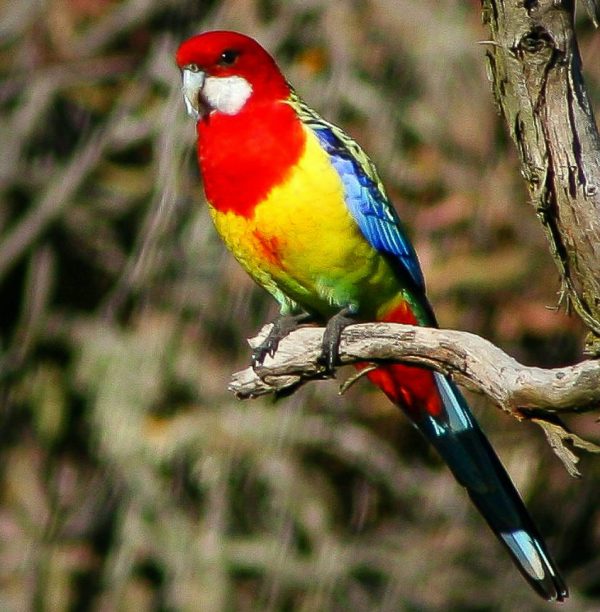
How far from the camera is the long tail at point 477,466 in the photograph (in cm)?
462

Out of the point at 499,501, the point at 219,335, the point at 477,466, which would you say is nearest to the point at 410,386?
the point at 477,466

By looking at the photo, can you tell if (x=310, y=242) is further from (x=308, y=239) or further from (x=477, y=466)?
(x=477, y=466)

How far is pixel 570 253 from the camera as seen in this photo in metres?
3.55

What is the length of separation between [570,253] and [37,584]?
412 cm

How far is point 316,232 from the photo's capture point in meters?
4.24

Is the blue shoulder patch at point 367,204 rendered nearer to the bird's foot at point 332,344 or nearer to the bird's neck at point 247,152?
the bird's neck at point 247,152

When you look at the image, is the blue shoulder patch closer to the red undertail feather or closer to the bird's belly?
the bird's belly

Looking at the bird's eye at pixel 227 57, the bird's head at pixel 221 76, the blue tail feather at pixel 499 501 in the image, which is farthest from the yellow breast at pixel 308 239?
the blue tail feather at pixel 499 501

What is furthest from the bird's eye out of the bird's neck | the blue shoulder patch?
the blue shoulder patch

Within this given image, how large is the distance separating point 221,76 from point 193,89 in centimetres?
11

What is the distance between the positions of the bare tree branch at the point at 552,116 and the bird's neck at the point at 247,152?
989 millimetres

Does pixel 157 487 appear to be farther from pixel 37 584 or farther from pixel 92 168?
pixel 92 168

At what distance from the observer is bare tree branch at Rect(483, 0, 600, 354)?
333 cm

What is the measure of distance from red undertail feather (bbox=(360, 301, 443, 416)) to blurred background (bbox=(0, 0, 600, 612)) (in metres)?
1.53
